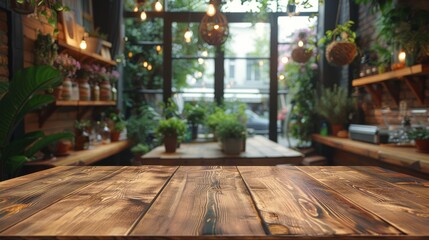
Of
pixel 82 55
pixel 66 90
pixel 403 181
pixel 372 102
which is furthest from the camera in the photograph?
pixel 372 102

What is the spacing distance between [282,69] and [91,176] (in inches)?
185

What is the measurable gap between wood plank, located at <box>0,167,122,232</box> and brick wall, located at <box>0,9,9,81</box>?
168cm

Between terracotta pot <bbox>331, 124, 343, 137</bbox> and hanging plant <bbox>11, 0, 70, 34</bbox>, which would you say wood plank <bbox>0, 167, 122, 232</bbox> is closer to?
hanging plant <bbox>11, 0, 70, 34</bbox>

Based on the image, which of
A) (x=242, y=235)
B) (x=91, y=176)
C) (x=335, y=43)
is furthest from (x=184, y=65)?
(x=242, y=235)

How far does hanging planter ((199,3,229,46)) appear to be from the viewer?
380cm

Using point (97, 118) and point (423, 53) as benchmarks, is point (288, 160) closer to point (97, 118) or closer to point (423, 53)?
point (423, 53)

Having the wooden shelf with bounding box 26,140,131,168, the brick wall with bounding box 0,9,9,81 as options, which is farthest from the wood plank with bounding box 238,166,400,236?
the brick wall with bounding box 0,9,9,81

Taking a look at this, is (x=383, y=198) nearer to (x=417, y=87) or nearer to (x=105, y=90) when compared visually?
(x=417, y=87)

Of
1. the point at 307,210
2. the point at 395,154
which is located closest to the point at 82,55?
the point at 395,154

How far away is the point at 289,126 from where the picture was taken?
5711 millimetres

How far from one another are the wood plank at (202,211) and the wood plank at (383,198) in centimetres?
31

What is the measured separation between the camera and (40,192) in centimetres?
117

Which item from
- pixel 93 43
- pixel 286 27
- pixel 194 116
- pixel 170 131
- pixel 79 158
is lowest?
pixel 79 158

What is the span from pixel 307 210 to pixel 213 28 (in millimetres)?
3086
